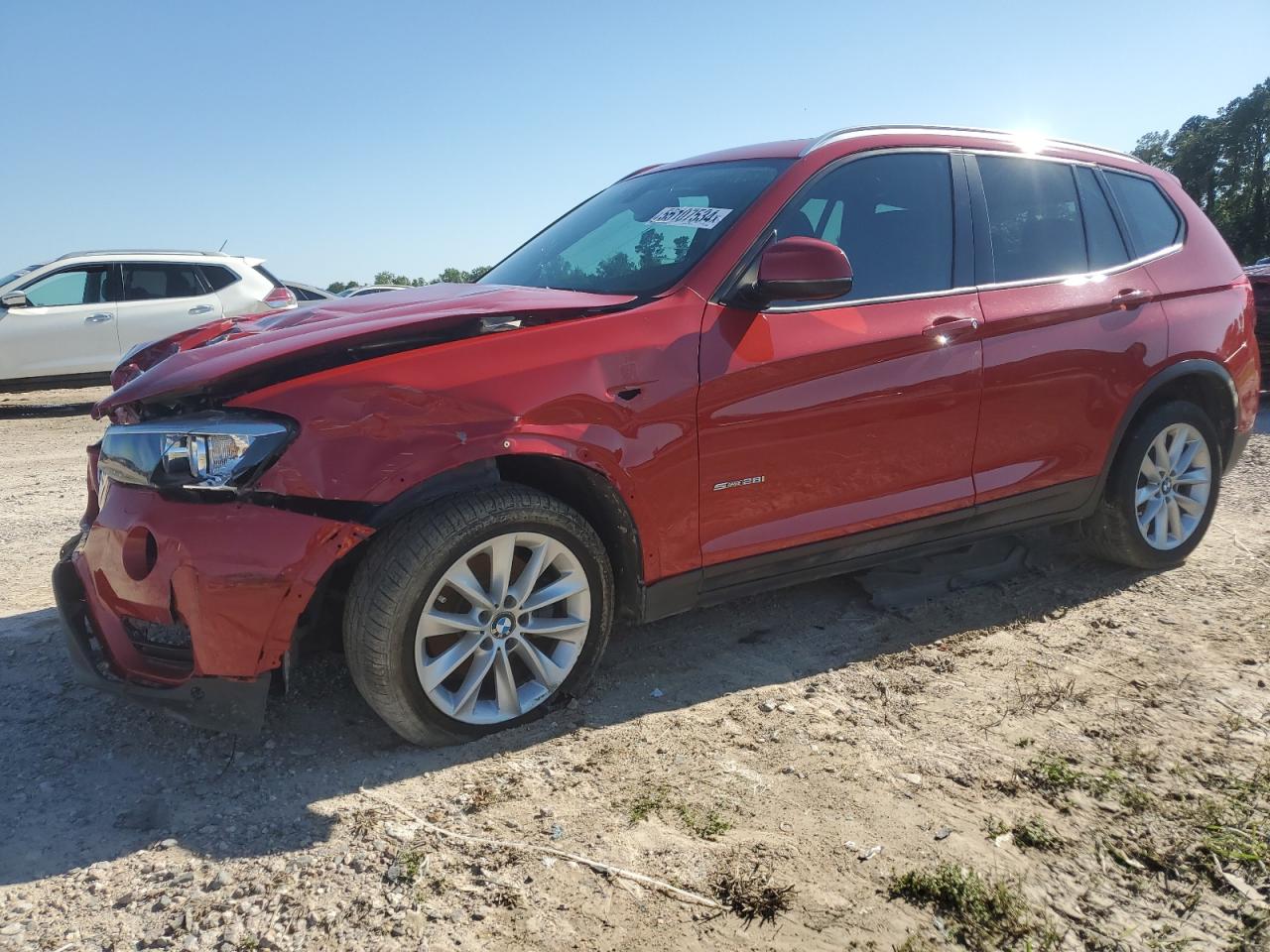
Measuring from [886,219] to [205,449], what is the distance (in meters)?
2.50

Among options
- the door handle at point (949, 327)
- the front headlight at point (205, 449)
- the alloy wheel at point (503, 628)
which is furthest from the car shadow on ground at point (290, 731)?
the door handle at point (949, 327)

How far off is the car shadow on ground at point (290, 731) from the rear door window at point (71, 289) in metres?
8.51

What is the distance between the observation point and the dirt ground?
210 cm

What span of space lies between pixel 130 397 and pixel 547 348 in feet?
3.97

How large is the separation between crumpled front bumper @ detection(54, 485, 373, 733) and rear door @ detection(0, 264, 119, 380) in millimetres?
9402

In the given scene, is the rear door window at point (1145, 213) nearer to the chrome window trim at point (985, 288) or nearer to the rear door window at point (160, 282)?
the chrome window trim at point (985, 288)

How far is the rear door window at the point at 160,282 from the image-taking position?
36.7 feet

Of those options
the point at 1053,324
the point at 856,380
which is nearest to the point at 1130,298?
the point at 1053,324

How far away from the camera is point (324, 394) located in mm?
2510

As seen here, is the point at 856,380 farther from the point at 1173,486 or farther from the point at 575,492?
the point at 1173,486

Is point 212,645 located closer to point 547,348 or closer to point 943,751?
point 547,348

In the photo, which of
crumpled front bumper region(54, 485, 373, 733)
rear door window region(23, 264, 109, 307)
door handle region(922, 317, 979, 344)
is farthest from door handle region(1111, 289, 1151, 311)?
rear door window region(23, 264, 109, 307)

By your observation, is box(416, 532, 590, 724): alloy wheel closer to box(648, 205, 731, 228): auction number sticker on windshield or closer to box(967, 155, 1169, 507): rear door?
box(648, 205, 731, 228): auction number sticker on windshield

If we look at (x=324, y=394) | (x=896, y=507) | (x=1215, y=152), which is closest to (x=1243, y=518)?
(x=896, y=507)
